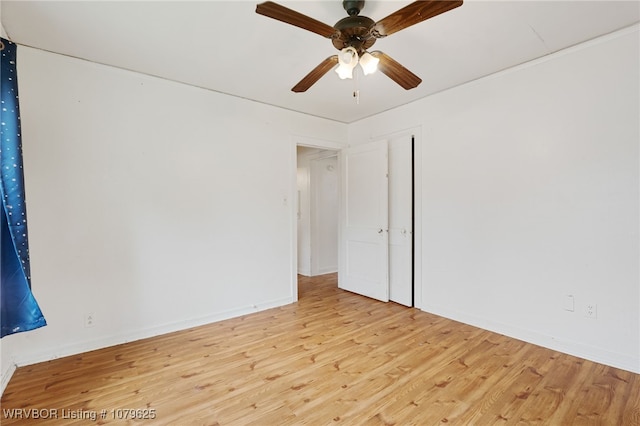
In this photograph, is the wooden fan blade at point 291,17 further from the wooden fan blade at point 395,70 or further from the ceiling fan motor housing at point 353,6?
the wooden fan blade at point 395,70

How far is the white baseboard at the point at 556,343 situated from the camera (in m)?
2.25

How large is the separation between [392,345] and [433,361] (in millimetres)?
387

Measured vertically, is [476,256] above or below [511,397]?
above

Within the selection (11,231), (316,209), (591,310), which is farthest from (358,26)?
(316,209)

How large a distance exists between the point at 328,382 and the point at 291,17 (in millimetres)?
2355

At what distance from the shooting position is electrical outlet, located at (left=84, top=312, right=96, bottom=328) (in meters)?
2.59

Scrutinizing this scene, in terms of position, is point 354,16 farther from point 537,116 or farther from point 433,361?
point 433,361

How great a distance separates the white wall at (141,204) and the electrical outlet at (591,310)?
118 inches

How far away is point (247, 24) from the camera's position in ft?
6.98

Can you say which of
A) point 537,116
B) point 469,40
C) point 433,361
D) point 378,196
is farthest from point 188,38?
point 433,361

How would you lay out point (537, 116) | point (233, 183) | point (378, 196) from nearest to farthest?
point (537, 116) < point (233, 183) < point (378, 196)

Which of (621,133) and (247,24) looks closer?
(247,24)

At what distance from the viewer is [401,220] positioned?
12.6 ft

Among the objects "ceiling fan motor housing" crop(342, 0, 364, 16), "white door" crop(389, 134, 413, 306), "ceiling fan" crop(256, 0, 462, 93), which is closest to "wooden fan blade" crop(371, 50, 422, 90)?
"ceiling fan" crop(256, 0, 462, 93)
